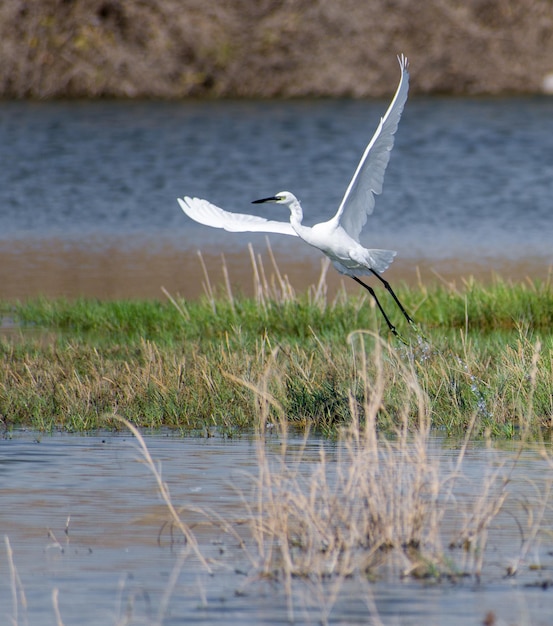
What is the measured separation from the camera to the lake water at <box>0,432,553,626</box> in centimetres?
534

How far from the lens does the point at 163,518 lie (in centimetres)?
662

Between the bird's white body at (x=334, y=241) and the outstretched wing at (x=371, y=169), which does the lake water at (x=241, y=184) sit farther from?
the bird's white body at (x=334, y=241)

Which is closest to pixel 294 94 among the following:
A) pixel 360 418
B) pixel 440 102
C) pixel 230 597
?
pixel 440 102

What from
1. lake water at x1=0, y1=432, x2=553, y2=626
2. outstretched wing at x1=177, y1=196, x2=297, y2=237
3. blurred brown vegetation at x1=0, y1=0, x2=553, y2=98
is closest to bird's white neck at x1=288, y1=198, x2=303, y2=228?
outstretched wing at x1=177, y1=196, x2=297, y2=237

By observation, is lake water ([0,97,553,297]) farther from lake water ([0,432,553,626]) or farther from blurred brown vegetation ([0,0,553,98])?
lake water ([0,432,553,626])

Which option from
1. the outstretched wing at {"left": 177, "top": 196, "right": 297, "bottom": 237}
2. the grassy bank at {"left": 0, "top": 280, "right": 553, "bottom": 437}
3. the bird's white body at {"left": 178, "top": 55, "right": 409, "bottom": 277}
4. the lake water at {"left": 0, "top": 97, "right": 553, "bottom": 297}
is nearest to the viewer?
the grassy bank at {"left": 0, "top": 280, "right": 553, "bottom": 437}

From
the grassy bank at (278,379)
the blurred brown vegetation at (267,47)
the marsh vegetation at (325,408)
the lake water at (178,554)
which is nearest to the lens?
the lake water at (178,554)

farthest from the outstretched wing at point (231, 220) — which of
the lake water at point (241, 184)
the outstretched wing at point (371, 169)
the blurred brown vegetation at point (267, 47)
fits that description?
the blurred brown vegetation at point (267, 47)

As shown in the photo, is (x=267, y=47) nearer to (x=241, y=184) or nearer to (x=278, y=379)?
(x=241, y=184)

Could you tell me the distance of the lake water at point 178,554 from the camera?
17.5 feet

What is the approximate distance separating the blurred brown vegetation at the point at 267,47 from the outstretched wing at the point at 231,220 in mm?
31640

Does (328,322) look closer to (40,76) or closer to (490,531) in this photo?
(490,531)

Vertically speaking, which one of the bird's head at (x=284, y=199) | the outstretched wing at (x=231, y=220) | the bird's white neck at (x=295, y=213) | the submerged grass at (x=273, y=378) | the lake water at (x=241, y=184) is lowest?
the lake water at (x=241, y=184)

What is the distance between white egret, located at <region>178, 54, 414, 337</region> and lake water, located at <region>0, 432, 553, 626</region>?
1.79 m
